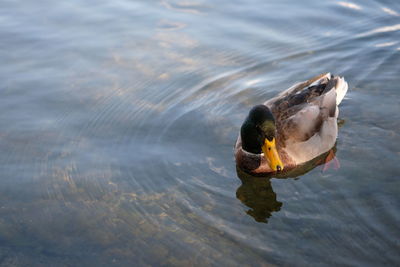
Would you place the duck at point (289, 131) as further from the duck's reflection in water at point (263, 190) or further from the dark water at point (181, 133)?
the dark water at point (181, 133)

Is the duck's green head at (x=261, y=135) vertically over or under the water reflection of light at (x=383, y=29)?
under

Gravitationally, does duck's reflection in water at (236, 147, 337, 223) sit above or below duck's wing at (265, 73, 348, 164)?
below

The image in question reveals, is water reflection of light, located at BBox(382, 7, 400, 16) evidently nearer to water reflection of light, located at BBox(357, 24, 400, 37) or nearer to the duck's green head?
water reflection of light, located at BBox(357, 24, 400, 37)

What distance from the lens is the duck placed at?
6.25 metres

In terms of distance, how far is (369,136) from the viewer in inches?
266

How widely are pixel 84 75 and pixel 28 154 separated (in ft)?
6.65

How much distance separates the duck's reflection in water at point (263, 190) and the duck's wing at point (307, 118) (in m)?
0.11

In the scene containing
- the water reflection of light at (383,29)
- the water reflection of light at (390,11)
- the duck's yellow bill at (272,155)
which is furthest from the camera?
the water reflection of light at (390,11)

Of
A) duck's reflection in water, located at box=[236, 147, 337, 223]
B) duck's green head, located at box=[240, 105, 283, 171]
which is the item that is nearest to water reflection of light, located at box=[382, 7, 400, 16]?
duck's reflection in water, located at box=[236, 147, 337, 223]

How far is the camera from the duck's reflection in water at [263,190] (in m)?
5.71

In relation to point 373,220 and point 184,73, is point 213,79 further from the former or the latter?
point 373,220

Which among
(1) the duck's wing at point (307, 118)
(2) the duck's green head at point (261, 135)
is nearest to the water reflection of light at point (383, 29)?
(1) the duck's wing at point (307, 118)

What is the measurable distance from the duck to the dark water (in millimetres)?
202

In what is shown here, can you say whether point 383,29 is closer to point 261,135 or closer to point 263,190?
point 261,135
